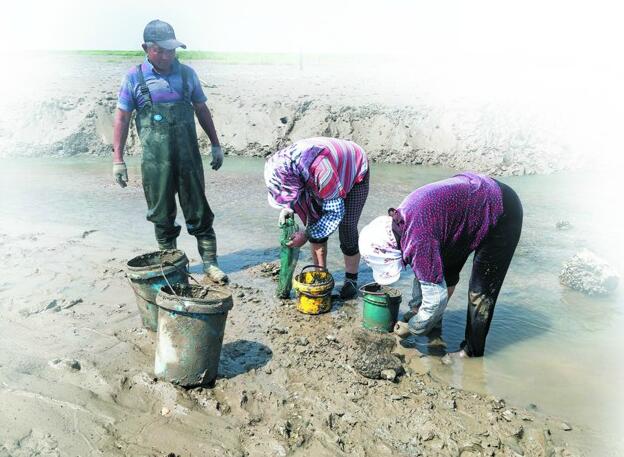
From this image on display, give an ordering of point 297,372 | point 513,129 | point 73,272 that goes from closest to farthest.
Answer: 1. point 297,372
2. point 73,272
3. point 513,129

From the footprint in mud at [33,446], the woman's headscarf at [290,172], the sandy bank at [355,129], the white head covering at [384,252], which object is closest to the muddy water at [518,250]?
the sandy bank at [355,129]

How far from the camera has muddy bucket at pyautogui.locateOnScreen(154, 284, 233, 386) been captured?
3.30m

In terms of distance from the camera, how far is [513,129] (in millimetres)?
13594

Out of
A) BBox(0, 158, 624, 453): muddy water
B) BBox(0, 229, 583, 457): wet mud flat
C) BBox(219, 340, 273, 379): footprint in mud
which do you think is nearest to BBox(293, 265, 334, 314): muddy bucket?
BBox(0, 229, 583, 457): wet mud flat

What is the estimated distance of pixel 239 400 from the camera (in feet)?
11.3

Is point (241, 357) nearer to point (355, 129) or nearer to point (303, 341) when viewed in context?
point (303, 341)

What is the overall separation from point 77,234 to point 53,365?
4.00 meters

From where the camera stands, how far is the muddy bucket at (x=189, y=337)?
3.30 meters

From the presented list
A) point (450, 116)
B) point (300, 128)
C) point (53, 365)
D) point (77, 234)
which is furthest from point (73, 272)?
point (450, 116)

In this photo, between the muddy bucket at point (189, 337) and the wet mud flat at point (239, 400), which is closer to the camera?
the wet mud flat at point (239, 400)

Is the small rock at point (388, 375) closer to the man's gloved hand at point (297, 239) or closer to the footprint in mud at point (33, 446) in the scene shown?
the man's gloved hand at point (297, 239)

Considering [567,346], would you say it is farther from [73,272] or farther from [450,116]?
[450,116]

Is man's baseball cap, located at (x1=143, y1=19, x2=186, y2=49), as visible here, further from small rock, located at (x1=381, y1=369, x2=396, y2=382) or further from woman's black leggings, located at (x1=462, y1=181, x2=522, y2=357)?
small rock, located at (x1=381, y1=369, x2=396, y2=382)

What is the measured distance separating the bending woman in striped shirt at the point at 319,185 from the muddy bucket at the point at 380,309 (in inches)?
28.8
